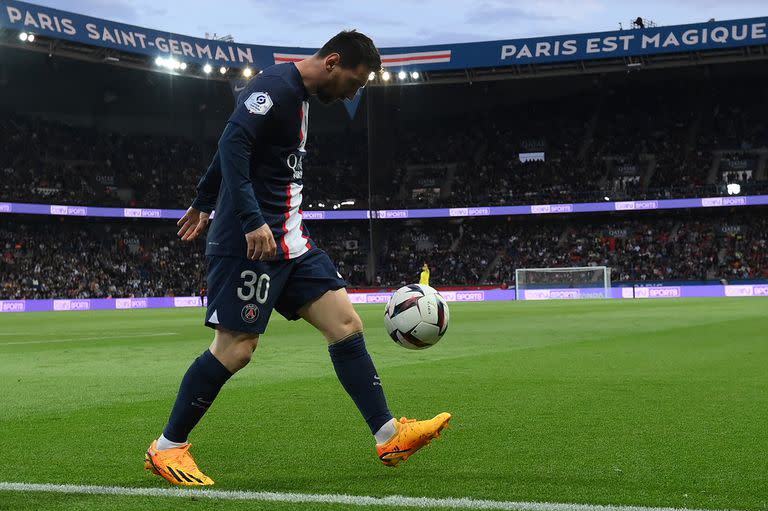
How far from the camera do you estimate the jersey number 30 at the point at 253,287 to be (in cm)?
411

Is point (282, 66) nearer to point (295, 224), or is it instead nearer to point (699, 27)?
point (295, 224)

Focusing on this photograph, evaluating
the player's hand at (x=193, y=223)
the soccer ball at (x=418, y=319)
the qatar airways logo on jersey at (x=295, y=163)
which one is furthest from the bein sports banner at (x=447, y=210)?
the qatar airways logo on jersey at (x=295, y=163)

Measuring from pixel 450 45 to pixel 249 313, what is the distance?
46.1m

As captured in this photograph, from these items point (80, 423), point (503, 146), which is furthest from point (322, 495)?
point (503, 146)

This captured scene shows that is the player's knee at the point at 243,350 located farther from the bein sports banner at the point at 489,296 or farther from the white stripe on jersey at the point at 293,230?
the bein sports banner at the point at 489,296

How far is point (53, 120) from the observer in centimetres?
4966

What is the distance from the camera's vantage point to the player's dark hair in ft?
14.1

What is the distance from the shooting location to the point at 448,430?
221 inches

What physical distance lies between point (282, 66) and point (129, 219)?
4814 centimetres

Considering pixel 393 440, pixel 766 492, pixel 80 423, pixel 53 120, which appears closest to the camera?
pixel 766 492

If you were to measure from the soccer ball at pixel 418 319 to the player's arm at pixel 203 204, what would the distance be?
4.01ft

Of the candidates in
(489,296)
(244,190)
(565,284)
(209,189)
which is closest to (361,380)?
(244,190)

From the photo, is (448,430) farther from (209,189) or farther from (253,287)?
(209,189)

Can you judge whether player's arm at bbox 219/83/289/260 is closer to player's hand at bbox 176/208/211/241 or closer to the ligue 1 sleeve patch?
the ligue 1 sleeve patch
